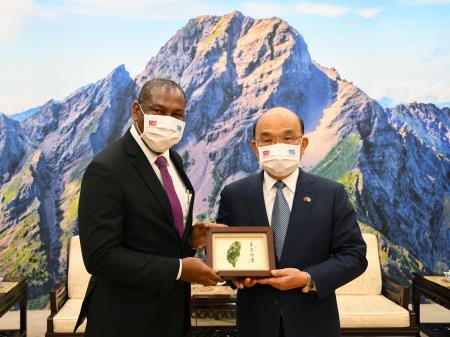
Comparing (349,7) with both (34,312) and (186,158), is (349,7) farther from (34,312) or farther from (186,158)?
(34,312)

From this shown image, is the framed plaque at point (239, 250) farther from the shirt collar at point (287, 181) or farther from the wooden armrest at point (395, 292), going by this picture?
the wooden armrest at point (395, 292)

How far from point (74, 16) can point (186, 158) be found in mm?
2064

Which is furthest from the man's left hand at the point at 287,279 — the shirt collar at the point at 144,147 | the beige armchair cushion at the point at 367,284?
the beige armchair cushion at the point at 367,284

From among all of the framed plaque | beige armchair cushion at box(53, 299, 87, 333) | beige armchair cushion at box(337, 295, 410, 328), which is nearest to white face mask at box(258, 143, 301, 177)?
the framed plaque

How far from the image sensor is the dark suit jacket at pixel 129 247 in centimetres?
167

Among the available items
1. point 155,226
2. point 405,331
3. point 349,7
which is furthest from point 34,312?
point 349,7

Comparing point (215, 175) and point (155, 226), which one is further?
point (215, 175)

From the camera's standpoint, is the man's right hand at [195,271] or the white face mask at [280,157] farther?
the white face mask at [280,157]

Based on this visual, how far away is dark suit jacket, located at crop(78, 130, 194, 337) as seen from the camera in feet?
5.47

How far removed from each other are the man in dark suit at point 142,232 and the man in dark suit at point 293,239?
225 mm

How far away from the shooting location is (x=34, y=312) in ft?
18.2

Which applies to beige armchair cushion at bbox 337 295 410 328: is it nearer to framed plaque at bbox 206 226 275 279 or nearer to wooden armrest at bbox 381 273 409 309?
wooden armrest at bbox 381 273 409 309

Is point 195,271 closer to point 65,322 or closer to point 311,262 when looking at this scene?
point 311,262

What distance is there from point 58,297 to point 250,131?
9.74ft
